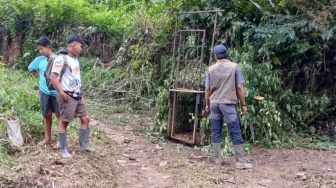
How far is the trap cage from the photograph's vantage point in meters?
6.77

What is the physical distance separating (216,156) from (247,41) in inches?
90.4

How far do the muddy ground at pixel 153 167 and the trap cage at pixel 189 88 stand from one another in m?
0.35

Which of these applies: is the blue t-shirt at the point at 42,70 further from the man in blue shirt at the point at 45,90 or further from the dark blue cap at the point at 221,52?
the dark blue cap at the point at 221,52

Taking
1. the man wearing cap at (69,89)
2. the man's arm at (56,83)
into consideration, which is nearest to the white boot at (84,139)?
the man wearing cap at (69,89)

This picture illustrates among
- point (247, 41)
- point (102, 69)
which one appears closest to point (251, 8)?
point (247, 41)

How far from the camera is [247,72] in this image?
667 cm

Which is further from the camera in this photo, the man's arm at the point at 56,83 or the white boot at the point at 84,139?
the white boot at the point at 84,139

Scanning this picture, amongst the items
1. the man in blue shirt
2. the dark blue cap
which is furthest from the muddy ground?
the dark blue cap

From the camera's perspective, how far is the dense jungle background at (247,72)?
6.50m

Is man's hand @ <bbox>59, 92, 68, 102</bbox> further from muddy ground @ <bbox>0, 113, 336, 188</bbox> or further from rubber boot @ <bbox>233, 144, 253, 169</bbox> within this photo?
rubber boot @ <bbox>233, 144, 253, 169</bbox>

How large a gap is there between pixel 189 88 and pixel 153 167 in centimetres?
173

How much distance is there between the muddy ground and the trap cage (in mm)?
354

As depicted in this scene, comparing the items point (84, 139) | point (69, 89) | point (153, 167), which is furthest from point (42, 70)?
point (153, 167)

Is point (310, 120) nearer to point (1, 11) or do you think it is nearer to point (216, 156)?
point (216, 156)
